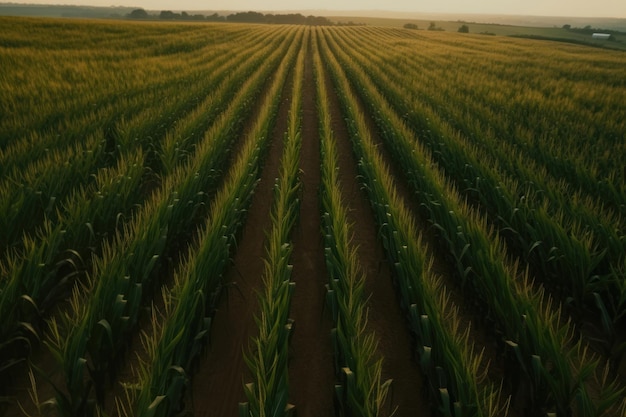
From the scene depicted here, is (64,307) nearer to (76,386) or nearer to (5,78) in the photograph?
(76,386)

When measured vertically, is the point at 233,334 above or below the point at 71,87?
below

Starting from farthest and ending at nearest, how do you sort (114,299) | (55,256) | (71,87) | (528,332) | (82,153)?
(71,87) → (82,153) → (55,256) → (114,299) → (528,332)

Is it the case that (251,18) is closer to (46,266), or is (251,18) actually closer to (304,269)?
(304,269)

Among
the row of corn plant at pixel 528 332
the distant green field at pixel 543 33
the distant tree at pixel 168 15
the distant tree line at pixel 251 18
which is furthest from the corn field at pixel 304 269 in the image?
the distant tree at pixel 168 15

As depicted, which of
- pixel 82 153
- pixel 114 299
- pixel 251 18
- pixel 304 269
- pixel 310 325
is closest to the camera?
pixel 114 299

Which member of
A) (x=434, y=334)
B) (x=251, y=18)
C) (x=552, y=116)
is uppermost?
(x=434, y=334)

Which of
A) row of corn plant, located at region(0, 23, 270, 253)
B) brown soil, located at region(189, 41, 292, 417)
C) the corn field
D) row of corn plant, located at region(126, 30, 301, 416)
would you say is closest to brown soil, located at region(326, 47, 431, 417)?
the corn field

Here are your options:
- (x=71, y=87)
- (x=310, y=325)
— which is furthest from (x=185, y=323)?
(x=71, y=87)

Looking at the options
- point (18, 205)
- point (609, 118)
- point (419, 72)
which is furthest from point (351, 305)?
point (419, 72)

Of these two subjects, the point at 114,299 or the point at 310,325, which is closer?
the point at 114,299
